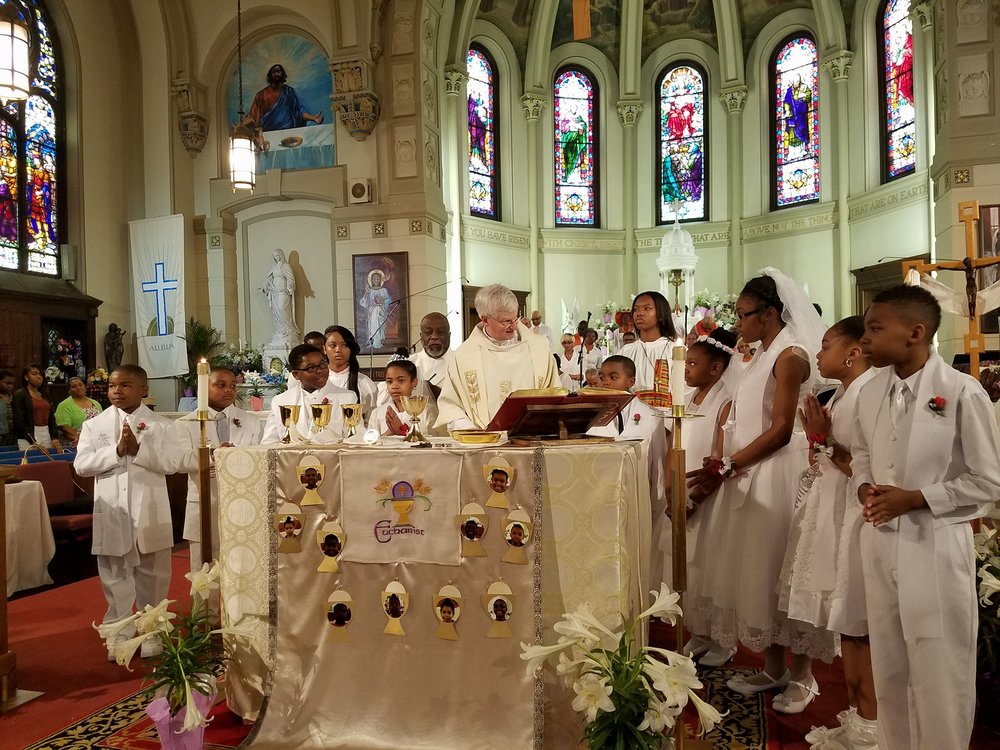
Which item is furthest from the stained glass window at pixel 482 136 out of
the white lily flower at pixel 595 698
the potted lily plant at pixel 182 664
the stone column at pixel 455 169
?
the white lily flower at pixel 595 698

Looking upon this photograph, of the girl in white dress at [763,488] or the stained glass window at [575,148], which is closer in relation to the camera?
the girl in white dress at [763,488]

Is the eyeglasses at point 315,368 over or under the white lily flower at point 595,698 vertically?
over

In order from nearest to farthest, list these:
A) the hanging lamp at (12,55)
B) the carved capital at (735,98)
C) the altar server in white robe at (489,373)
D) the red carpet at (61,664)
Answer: the red carpet at (61,664), the altar server in white robe at (489,373), the hanging lamp at (12,55), the carved capital at (735,98)

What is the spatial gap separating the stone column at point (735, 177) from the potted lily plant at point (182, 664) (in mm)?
15724

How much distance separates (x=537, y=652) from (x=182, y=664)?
1534 millimetres

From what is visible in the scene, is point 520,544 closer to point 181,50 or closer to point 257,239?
point 257,239

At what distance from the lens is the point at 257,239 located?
1469 centimetres

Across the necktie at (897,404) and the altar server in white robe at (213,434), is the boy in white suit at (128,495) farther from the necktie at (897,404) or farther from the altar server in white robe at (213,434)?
the necktie at (897,404)

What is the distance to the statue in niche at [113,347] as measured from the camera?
44.8 ft

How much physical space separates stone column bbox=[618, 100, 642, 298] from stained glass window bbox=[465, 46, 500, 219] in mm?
3165

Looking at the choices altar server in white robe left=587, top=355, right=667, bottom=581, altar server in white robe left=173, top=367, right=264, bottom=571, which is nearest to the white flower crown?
altar server in white robe left=587, top=355, right=667, bottom=581

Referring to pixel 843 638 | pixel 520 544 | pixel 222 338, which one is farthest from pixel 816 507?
pixel 222 338

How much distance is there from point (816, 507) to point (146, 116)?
1463cm

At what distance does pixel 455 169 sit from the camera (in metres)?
16.0
